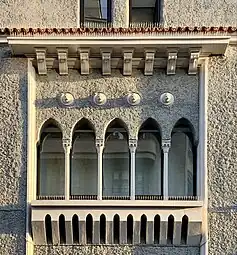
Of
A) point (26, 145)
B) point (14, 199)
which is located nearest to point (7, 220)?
point (14, 199)

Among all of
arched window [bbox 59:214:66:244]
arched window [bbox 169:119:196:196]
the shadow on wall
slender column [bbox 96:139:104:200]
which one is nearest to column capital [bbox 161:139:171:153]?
arched window [bbox 169:119:196:196]

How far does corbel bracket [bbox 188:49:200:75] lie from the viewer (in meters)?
14.7

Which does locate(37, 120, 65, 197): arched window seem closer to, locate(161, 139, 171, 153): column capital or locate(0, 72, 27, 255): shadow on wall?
locate(0, 72, 27, 255): shadow on wall

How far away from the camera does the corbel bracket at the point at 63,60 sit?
14773 millimetres

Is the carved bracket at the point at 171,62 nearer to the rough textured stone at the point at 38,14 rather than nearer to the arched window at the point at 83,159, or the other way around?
the arched window at the point at 83,159

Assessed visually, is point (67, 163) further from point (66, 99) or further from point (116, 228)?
point (116, 228)

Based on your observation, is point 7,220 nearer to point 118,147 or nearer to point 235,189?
point 118,147

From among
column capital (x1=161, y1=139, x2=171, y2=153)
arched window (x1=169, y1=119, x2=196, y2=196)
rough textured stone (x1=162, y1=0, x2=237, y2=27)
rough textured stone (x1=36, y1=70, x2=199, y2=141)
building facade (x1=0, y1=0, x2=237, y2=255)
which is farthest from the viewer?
rough textured stone (x1=162, y1=0, x2=237, y2=27)

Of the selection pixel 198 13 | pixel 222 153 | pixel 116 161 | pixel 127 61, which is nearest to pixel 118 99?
pixel 127 61

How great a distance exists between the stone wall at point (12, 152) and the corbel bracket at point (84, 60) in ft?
3.26

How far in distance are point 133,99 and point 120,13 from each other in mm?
1587

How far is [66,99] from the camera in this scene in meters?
15.0

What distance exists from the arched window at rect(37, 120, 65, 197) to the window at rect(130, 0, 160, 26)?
2359 mm

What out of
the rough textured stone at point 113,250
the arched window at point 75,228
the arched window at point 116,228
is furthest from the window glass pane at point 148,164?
the arched window at point 75,228
